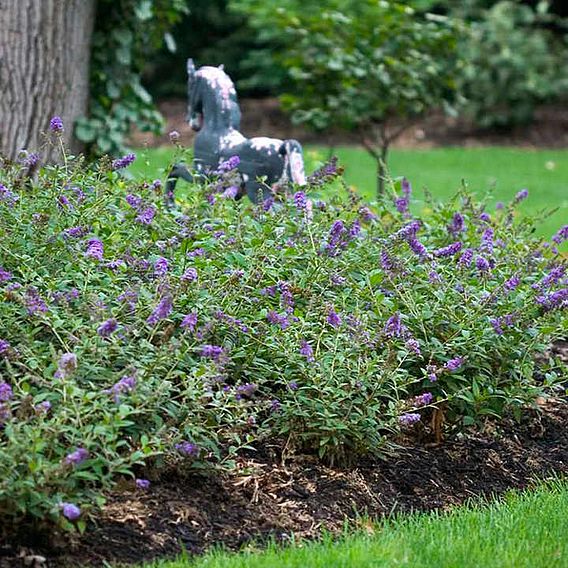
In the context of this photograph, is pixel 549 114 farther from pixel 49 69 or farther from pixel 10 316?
pixel 10 316

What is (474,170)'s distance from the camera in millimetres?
15797

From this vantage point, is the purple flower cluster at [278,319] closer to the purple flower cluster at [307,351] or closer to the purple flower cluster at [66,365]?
the purple flower cluster at [307,351]

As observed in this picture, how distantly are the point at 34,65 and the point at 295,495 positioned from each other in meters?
4.07

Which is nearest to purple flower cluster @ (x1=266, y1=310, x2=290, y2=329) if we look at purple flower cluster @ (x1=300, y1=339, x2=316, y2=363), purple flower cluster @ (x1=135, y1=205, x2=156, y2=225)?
purple flower cluster @ (x1=300, y1=339, x2=316, y2=363)

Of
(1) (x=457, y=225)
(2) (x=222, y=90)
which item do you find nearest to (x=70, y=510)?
(1) (x=457, y=225)

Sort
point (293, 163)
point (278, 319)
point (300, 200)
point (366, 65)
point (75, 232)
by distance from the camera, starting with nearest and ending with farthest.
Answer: point (278, 319) < point (75, 232) < point (300, 200) < point (293, 163) < point (366, 65)

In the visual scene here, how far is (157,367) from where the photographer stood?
388 centimetres

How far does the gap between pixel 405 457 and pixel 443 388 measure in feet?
1.29

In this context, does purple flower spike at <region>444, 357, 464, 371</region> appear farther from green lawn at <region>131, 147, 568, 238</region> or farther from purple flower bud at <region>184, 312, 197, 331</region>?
green lawn at <region>131, 147, 568, 238</region>

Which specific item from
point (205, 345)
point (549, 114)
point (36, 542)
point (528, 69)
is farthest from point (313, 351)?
point (549, 114)

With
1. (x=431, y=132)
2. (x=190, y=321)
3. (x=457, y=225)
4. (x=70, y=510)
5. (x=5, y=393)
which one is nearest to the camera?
(x=70, y=510)

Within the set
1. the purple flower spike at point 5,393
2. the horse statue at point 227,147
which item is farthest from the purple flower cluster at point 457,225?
the purple flower spike at point 5,393

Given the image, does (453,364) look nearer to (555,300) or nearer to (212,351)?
(555,300)

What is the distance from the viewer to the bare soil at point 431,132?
19344 mm
